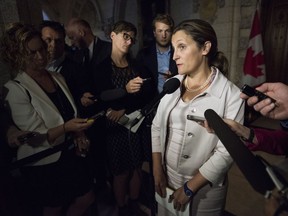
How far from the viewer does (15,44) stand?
4.12 ft

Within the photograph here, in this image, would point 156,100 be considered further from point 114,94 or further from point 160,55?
point 160,55

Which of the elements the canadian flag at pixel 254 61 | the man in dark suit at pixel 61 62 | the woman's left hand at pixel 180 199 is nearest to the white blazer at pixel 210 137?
the woman's left hand at pixel 180 199

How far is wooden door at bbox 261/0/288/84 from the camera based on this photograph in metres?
4.04

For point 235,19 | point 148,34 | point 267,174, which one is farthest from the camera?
point 148,34

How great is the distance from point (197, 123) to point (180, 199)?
460 millimetres

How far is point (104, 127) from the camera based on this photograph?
190 centimetres

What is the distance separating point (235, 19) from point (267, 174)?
14.0 feet

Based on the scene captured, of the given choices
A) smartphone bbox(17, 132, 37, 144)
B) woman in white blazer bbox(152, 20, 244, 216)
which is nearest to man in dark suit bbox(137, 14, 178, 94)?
woman in white blazer bbox(152, 20, 244, 216)

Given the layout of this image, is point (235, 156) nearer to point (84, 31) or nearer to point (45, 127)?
point (45, 127)

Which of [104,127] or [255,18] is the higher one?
[255,18]

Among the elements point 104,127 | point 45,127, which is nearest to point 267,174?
point 45,127

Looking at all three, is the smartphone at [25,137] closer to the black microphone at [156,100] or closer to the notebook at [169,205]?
the black microphone at [156,100]

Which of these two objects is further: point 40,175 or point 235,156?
point 40,175

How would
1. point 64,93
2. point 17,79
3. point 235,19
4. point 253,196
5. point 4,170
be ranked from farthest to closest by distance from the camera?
point 235,19, point 253,196, point 64,93, point 17,79, point 4,170
